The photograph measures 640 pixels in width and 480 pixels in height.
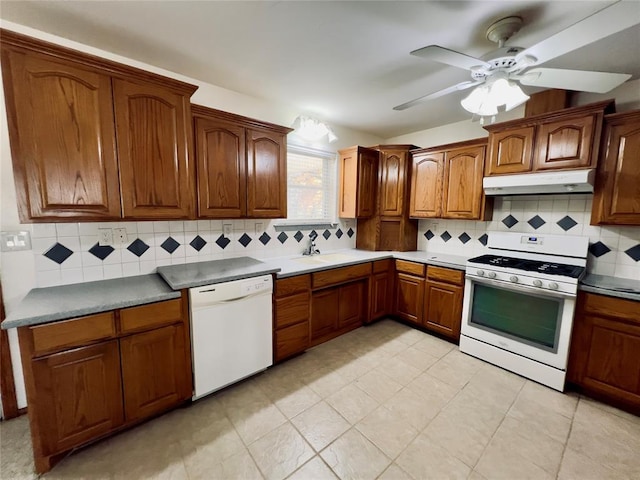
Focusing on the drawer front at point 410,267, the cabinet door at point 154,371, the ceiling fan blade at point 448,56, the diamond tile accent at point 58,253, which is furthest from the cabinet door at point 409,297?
the diamond tile accent at point 58,253

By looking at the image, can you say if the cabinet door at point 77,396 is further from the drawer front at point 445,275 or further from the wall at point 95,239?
the drawer front at point 445,275

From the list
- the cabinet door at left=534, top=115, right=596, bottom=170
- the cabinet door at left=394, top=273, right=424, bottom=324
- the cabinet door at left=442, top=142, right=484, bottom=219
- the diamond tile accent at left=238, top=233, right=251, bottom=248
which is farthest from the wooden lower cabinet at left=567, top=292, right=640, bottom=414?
the diamond tile accent at left=238, top=233, right=251, bottom=248

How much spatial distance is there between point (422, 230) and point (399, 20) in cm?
254

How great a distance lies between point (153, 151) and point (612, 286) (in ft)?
11.4

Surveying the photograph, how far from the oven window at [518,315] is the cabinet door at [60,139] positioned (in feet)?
10.3

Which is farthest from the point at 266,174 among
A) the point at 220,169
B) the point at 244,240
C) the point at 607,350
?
the point at 607,350

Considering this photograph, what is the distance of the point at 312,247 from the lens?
3129mm

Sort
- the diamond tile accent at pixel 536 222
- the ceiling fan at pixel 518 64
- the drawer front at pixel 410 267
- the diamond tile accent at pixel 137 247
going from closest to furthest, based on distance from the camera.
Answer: the ceiling fan at pixel 518 64 → the diamond tile accent at pixel 137 247 → the diamond tile accent at pixel 536 222 → the drawer front at pixel 410 267

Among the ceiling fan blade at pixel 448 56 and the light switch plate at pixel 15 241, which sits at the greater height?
the ceiling fan blade at pixel 448 56

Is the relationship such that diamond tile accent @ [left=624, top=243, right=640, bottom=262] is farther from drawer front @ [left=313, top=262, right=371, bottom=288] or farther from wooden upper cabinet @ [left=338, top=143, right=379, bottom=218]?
wooden upper cabinet @ [left=338, top=143, right=379, bottom=218]

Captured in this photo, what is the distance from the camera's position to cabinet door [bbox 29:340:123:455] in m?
1.35

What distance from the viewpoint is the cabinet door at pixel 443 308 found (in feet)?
8.90

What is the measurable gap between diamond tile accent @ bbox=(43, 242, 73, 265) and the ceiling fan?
8.18 feet

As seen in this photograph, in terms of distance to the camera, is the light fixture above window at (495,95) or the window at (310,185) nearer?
the light fixture above window at (495,95)
